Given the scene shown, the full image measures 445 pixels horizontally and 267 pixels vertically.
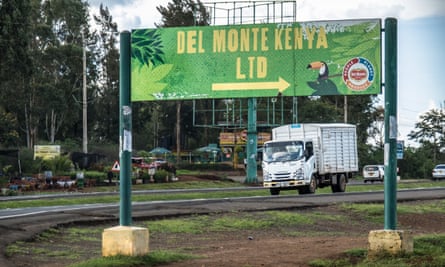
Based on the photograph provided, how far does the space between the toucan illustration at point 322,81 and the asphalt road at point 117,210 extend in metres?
4.56

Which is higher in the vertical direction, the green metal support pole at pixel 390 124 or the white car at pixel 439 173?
the green metal support pole at pixel 390 124

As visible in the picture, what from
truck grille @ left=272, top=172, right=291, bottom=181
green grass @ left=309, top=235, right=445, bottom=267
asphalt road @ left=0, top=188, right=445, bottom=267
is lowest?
asphalt road @ left=0, top=188, right=445, bottom=267

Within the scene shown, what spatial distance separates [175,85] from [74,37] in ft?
157

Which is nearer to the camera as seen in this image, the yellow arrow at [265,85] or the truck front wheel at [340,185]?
the yellow arrow at [265,85]

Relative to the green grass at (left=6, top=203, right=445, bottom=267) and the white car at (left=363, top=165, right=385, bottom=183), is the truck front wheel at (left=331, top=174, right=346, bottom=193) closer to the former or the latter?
the green grass at (left=6, top=203, right=445, bottom=267)

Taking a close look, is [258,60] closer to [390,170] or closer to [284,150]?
[284,150]

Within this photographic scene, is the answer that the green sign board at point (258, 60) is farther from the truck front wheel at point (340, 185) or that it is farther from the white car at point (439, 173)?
the white car at point (439, 173)

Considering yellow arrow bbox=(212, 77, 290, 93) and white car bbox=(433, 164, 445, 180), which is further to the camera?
white car bbox=(433, 164, 445, 180)

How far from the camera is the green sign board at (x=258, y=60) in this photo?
3519 cm

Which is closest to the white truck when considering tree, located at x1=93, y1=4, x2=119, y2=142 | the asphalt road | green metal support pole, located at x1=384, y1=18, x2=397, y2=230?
the asphalt road

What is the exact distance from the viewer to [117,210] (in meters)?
25.4

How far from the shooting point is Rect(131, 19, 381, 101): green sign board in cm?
3519

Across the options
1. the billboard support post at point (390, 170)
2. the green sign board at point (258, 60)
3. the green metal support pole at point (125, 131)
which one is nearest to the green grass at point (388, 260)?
the billboard support post at point (390, 170)

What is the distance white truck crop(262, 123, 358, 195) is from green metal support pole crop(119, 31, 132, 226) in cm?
2491
